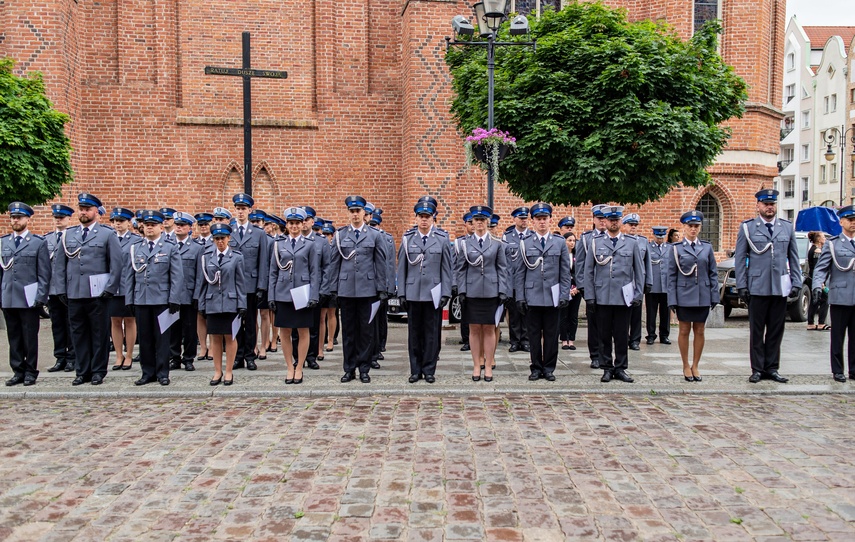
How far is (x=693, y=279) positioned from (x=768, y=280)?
2.81 ft

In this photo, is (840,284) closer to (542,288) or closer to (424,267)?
(542,288)

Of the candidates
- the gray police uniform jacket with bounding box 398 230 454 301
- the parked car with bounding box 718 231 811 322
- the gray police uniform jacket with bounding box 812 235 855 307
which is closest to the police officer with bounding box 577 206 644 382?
the gray police uniform jacket with bounding box 398 230 454 301

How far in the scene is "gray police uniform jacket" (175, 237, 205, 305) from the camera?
31.2ft

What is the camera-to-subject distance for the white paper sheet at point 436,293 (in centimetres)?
886

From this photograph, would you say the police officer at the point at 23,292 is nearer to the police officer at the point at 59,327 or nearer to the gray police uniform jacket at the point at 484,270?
the police officer at the point at 59,327

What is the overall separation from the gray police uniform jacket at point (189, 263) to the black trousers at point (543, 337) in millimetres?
4289

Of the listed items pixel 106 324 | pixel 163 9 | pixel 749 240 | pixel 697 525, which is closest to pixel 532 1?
pixel 163 9

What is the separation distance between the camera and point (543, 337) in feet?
30.1

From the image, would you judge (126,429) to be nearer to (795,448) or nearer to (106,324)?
(106,324)

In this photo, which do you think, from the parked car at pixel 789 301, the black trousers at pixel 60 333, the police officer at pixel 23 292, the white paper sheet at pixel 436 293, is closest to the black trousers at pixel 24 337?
the police officer at pixel 23 292

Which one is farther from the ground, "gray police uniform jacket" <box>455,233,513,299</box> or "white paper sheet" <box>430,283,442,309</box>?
"gray police uniform jacket" <box>455,233,513,299</box>

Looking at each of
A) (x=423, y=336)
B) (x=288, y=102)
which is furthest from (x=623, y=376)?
(x=288, y=102)

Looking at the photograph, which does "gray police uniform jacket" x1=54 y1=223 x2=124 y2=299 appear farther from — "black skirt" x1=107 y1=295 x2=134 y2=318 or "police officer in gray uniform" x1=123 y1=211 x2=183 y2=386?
"black skirt" x1=107 y1=295 x2=134 y2=318

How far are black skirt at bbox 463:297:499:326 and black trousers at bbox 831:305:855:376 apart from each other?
4.09m
